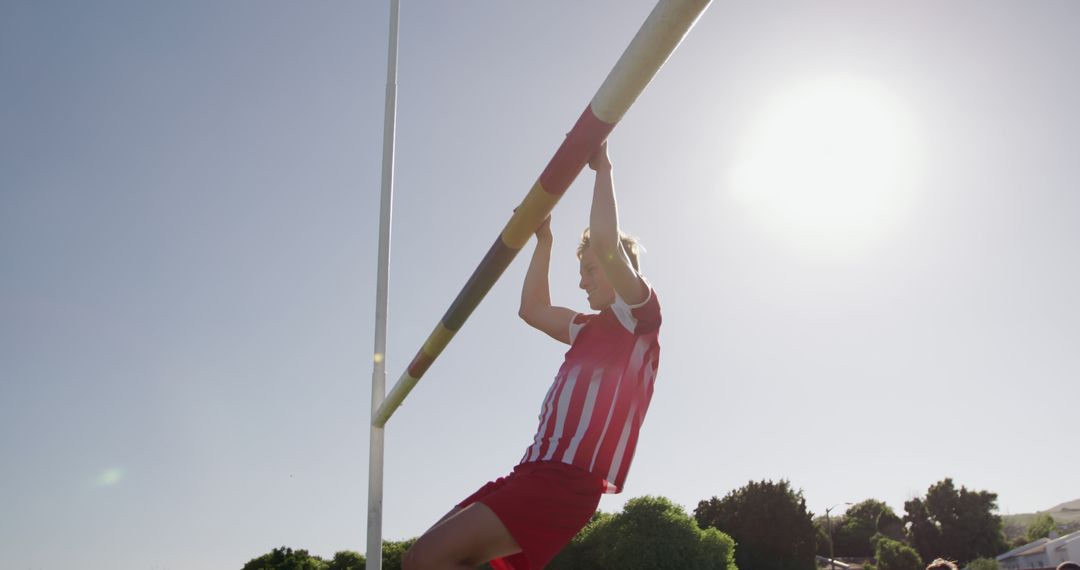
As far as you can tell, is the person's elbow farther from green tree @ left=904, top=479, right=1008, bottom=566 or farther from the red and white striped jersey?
green tree @ left=904, top=479, right=1008, bottom=566

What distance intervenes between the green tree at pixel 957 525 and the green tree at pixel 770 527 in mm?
18103

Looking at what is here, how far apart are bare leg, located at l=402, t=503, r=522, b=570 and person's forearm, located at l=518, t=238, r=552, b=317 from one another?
1089mm

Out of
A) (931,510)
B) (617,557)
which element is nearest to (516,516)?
(617,557)

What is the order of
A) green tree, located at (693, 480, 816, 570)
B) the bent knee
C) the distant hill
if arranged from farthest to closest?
the distant hill → green tree, located at (693, 480, 816, 570) → the bent knee

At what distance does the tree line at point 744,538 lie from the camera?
1114 inches

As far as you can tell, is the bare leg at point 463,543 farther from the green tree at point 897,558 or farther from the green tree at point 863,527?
the green tree at point 863,527

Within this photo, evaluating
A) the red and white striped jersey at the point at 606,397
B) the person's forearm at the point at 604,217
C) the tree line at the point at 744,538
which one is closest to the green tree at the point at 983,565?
the tree line at the point at 744,538

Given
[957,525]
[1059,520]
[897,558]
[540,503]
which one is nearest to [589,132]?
[540,503]

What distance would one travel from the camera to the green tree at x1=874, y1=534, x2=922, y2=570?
40.2 m

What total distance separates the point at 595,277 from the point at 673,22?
3.28ft

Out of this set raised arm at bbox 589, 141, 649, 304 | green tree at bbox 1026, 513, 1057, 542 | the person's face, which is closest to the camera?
raised arm at bbox 589, 141, 649, 304

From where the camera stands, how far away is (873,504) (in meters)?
63.1

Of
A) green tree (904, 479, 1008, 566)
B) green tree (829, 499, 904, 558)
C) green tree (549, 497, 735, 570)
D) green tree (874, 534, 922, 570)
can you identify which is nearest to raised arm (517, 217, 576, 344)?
green tree (549, 497, 735, 570)

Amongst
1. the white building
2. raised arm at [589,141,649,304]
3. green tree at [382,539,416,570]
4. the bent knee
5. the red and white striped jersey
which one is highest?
green tree at [382,539,416,570]
